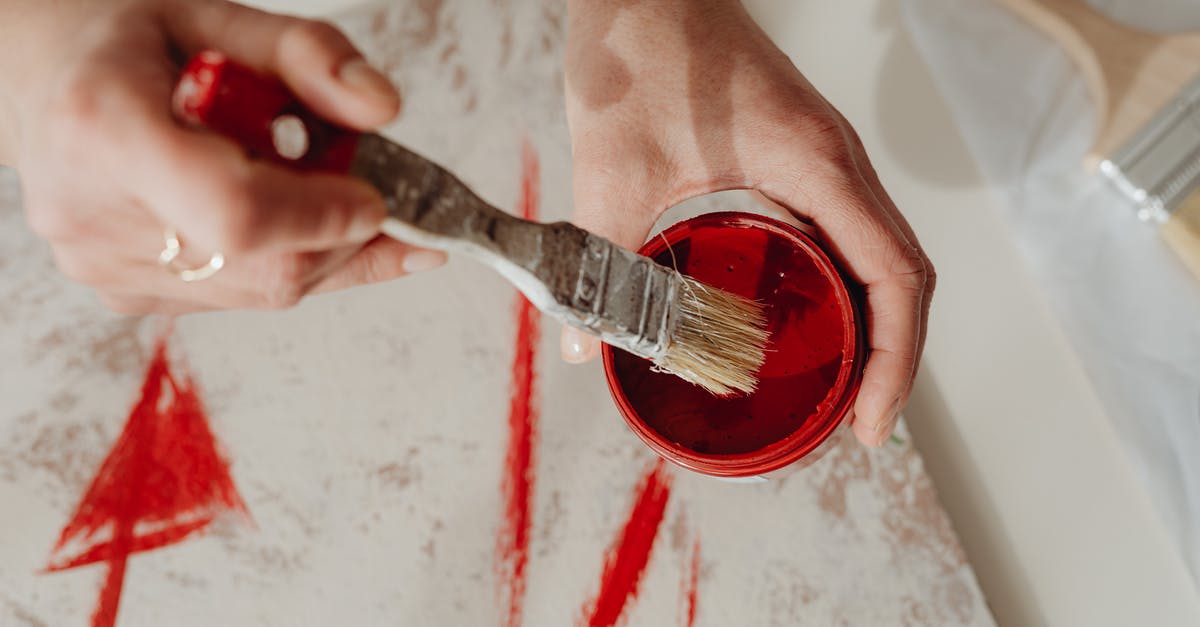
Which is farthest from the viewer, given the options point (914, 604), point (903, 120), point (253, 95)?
point (903, 120)

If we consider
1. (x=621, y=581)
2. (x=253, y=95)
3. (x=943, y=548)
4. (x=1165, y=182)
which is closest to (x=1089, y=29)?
(x=1165, y=182)

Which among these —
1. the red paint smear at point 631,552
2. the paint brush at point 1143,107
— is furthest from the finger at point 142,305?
the paint brush at point 1143,107

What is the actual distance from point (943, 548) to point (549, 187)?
642mm

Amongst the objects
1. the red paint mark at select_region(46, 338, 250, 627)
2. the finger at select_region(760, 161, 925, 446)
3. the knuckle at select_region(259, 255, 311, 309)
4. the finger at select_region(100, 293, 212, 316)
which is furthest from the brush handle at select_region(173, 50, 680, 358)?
the red paint mark at select_region(46, 338, 250, 627)

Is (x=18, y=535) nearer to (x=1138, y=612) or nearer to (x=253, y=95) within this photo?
(x=253, y=95)

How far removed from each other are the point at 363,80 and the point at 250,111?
0.07m

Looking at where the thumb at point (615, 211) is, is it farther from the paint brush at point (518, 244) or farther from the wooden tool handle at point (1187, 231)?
the wooden tool handle at point (1187, 231)

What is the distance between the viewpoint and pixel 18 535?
0.91 m

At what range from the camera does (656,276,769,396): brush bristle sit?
618mm

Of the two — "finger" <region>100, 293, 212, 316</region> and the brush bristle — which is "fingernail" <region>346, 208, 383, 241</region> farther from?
"finger" <region>100, 293, 212, 316</region>

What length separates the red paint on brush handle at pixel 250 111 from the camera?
0.39m

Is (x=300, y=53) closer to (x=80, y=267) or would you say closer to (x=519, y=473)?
(x=80, y=267)

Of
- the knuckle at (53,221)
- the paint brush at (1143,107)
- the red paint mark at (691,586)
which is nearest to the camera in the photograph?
the knuckle at (53,221)

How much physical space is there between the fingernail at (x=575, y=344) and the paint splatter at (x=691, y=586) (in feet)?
0.97
